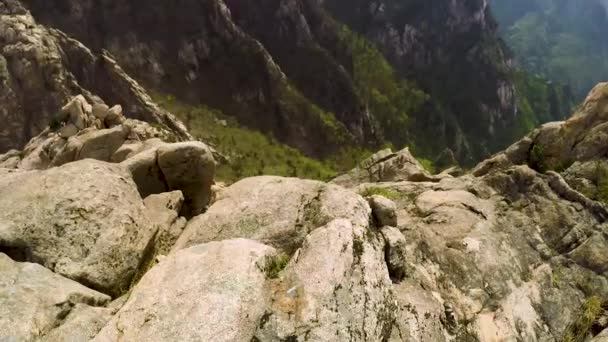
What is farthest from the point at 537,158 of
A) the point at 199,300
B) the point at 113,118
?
the point at 113,118

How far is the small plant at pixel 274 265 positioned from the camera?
1515 centimetres

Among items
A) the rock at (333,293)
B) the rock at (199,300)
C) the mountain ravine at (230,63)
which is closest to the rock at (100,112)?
the mountain ravine at (230,63)

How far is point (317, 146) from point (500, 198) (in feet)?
448

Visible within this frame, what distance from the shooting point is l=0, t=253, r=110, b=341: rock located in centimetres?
1284

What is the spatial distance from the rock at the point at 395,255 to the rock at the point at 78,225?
31.5 feet

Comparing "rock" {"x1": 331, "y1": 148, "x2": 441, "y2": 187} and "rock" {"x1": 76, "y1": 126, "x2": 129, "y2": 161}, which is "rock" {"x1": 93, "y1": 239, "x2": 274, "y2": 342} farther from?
"rock" {"x1": 331, "y1": 148, "x2": 441, "y2": 187}

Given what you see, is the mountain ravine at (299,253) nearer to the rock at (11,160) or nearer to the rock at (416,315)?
the rock at (416,315)

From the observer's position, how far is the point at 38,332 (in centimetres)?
1298

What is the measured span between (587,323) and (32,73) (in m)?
120

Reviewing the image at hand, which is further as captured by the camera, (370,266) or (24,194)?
(24,194)

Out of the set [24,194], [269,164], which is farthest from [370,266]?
[269,164]

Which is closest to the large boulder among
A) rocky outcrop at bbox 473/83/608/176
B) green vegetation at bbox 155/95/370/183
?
rocky outcrop at bbox 473/83/608/176

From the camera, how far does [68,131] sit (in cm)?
5588

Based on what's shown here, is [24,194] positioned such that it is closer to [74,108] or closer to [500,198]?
[500,198]
